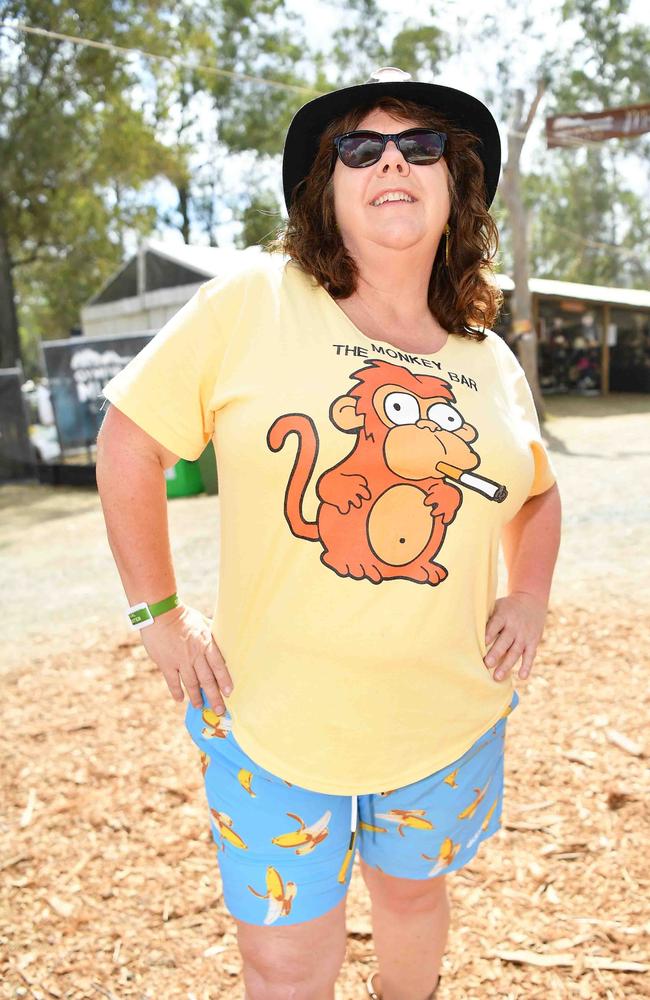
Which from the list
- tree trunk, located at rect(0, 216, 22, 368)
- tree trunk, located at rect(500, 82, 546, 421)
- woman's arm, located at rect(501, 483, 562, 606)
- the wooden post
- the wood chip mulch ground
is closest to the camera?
woman's arm, located at rect(501, 483, 562, 606)

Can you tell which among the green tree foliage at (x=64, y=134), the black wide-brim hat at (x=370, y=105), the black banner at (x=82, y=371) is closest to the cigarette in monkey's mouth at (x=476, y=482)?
the black wide-brim hat at (x=370, y=105)

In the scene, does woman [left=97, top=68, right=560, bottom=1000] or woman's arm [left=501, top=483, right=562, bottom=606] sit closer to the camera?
woman [left=97, top=68, right=560, bottom=1000]

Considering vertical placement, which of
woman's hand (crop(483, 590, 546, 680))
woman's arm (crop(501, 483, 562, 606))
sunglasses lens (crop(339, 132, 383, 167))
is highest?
sunglasses lens (crop(339, 132, 383, 167))

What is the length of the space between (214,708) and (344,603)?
1.06ft

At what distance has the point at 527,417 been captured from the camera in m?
1.67

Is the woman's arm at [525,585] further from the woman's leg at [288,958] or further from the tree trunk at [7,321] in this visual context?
the tree trunk at [7,321]

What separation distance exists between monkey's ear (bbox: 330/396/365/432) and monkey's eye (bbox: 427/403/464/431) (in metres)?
0.15

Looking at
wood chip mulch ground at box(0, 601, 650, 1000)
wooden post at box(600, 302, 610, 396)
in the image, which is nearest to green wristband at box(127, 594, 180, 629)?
wood chip mulch ground at box(0, 601, 650, 1000)

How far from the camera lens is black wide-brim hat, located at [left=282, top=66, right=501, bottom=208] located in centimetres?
156

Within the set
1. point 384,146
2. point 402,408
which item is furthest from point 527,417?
point 384,146

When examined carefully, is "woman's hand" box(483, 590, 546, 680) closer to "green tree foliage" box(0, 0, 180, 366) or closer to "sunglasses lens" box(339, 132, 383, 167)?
"sunglasses lens" box(339, 132, 383, 167)

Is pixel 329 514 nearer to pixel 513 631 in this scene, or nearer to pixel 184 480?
pixel 513 631

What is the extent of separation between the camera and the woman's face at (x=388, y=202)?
1.48 meters

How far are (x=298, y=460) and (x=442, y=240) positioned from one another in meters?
0.77
